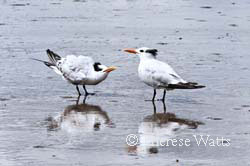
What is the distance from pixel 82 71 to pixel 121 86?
56 cm

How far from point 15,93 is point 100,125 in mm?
1910

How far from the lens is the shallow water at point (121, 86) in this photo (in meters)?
7.66

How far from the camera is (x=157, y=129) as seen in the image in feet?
28.2

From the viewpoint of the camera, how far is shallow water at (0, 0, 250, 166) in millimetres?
7656

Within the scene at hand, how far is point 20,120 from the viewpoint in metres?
8.92

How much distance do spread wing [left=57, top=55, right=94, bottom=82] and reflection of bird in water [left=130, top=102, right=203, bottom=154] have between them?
1.55 metres

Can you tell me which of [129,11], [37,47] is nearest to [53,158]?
[37,47]

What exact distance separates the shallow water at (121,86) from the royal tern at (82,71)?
179 mm

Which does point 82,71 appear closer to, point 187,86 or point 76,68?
point 76,68

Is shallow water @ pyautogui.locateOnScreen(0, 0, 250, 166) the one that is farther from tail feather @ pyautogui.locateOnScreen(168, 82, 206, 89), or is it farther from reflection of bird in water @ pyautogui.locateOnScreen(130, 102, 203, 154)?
tail feather @ pyautogui.locateOnScreen(168, 82, 206, 89)

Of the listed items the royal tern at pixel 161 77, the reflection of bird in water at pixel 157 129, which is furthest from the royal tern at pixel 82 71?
the reflection of bird in water at pixel 157 129

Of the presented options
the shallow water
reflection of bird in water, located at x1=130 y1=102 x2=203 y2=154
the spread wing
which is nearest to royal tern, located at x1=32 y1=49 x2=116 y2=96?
the spread wing

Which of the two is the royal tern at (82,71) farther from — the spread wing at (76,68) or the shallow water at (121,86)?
the shallow water at (121,86)

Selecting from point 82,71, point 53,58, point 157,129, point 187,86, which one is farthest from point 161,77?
point 53,58
